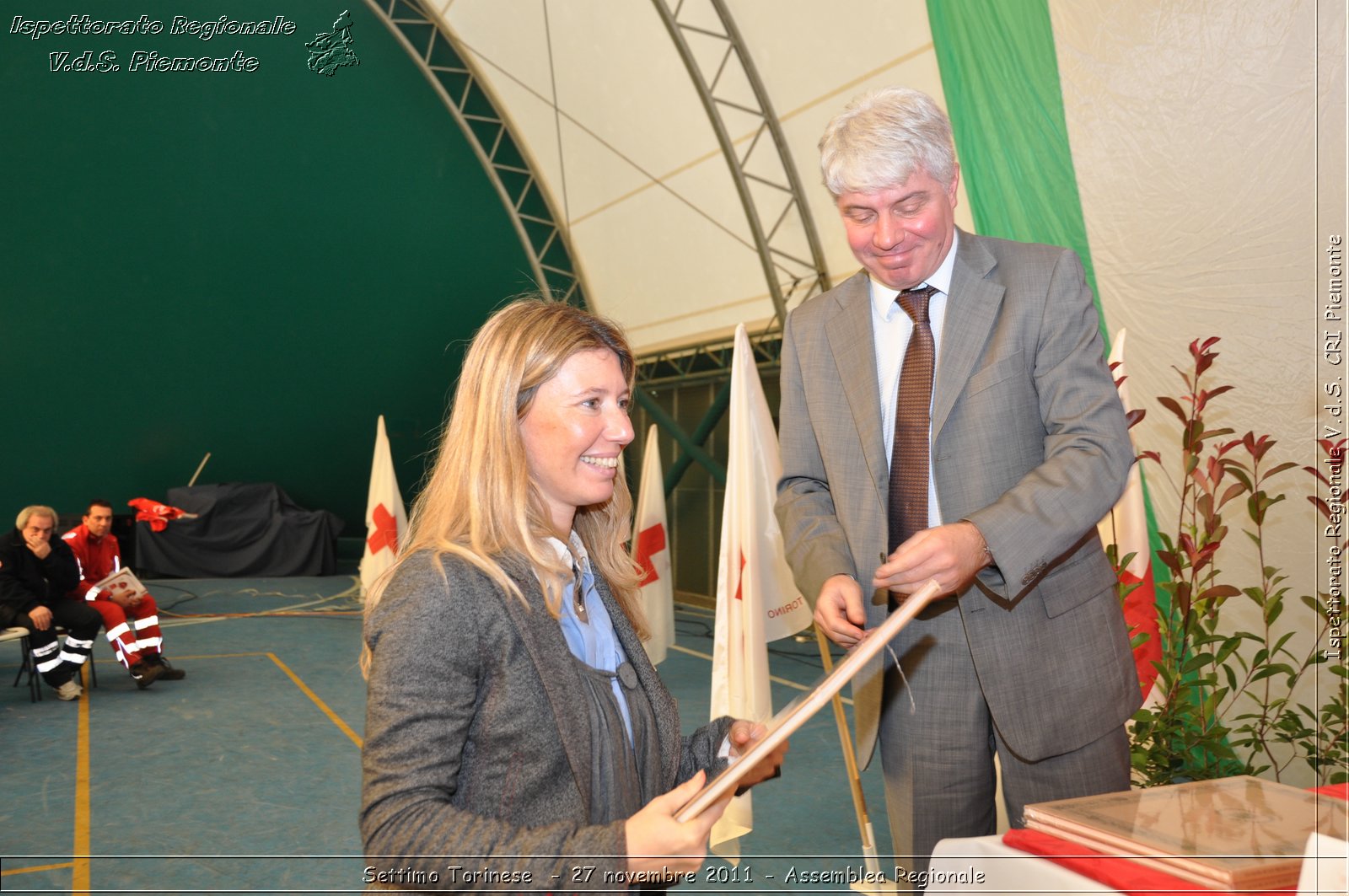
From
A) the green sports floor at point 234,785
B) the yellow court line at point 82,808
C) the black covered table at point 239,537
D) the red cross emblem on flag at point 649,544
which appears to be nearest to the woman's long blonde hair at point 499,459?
the green sports floor at point 234,785

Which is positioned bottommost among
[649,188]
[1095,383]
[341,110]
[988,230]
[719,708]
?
[719,708]

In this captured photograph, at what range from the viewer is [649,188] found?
10.4 m

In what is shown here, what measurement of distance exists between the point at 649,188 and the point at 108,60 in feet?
19.1

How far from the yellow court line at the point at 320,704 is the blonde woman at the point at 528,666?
14.0 feet

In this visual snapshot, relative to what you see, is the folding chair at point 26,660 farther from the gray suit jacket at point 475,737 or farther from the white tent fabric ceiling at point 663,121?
the white tent fabric ceiling at point 663,121

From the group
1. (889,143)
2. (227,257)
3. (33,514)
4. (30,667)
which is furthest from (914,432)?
(227,257)

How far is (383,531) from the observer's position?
8.55 metres

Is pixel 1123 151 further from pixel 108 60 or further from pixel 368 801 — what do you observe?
pixel 108 60

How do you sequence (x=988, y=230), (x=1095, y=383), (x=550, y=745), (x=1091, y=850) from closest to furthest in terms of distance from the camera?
(x=1091, y=850) < (x=550, y=745) < (x=1095, y=383) < (x=988, y=230)

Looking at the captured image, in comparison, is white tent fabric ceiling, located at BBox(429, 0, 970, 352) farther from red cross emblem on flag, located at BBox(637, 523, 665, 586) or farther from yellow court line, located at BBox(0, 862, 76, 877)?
yellow court line, located at BBox(0, 862, 76, 877)

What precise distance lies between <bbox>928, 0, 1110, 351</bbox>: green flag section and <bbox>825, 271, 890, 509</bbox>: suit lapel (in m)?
2.98

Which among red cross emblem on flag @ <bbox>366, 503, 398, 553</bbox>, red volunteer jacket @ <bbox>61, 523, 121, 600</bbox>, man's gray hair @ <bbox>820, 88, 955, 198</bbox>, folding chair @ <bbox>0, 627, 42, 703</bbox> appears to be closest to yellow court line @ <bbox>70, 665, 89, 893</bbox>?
folding chair @ <bbox>0, 627, 42, 703</bbox>

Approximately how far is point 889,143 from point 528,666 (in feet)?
2.94

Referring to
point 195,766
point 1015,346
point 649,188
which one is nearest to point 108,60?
point 649,188
